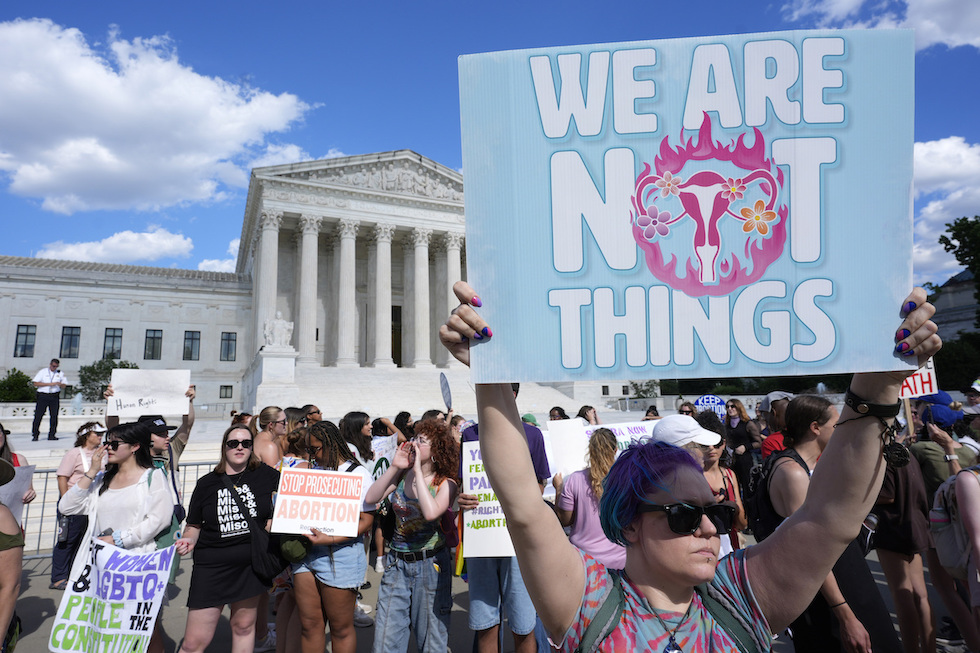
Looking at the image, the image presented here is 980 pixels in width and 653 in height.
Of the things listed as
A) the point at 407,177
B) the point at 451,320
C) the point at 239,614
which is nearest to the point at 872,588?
the point at 451,320

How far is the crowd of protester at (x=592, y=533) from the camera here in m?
1.71

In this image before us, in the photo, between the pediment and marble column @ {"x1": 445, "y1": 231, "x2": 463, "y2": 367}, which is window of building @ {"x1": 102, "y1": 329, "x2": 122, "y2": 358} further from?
marble column @ {"x1": 445, "y1": 231, "x2": 463, "y2": 367}

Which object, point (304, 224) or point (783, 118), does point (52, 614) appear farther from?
point (304, 224)

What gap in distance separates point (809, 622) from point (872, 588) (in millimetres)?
375

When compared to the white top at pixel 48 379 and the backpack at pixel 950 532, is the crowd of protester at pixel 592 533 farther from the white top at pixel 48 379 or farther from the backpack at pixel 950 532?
the white top at pixel 48 379

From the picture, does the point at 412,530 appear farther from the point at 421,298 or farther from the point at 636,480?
the point at 421,298

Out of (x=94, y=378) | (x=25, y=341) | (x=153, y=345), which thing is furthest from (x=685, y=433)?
(x=25, y=341)

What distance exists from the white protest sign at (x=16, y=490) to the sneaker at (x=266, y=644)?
7.77ft

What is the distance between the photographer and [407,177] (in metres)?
40.6

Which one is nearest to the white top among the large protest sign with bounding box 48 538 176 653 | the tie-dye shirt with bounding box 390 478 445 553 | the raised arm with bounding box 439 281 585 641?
the large protest sign with bounding box 48 538 176 653

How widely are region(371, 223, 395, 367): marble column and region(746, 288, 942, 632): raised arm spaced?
35212 mm

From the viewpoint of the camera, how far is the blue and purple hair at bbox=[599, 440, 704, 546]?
5.85 feet

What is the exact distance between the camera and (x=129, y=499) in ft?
13.9

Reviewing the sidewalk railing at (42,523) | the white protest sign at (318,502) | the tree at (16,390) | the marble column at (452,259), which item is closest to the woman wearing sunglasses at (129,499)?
the white protest sign at (318,502)
